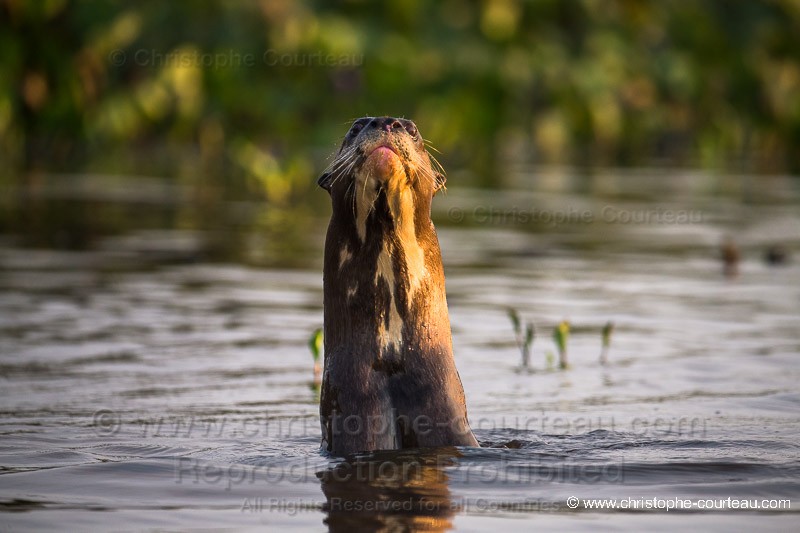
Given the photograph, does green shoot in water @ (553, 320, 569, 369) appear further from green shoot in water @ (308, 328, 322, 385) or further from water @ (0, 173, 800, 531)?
green shoot in water @ (308, 328, 322, 385)

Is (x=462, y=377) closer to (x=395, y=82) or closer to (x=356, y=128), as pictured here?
(x=356, y=128)

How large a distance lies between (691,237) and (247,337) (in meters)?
7.46

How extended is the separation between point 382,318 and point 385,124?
0.83 metres

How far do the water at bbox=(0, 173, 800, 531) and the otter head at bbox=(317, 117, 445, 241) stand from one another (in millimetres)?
1067

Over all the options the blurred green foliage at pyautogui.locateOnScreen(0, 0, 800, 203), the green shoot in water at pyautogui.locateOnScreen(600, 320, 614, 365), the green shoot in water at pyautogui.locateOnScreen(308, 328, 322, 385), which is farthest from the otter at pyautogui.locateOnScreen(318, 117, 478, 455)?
the blurred green foliage at pyautogui.locateOnScreen(0, 0, 800, 203)

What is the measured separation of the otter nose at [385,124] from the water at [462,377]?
4.54 ft

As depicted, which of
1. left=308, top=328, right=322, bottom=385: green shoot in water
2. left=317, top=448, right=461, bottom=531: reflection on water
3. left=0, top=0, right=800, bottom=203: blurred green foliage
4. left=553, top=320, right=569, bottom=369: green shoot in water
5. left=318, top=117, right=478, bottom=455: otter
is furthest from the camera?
left=0, top=0, right=800, bottom=203: blurred green foliage

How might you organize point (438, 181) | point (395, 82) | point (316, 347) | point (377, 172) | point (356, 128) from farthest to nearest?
point (395, 82) → point (316, 347) → point (438, 181) → point (356, 128) → point (377, 172)

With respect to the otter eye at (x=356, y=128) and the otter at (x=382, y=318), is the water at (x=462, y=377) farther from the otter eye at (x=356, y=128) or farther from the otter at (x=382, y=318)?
the otter eye at (x=356, y=128)

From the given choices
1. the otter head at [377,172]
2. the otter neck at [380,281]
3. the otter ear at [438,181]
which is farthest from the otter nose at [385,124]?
the otter ear at [438,181]

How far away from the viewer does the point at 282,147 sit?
27500mm

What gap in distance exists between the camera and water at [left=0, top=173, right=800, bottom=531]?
5586mm

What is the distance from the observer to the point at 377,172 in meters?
6.09

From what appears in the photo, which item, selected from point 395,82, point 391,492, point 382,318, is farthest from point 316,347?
point 395,82
